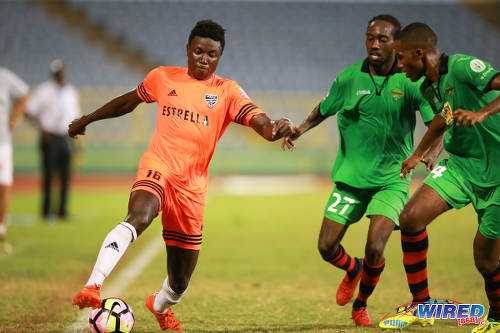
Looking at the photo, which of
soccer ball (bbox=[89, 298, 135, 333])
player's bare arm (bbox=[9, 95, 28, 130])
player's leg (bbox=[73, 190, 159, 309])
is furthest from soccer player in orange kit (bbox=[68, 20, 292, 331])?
player's bare arm (bbox=[9, 95, 28, 130])

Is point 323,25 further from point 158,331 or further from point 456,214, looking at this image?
point 158,331

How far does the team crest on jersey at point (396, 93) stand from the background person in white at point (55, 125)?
807cm

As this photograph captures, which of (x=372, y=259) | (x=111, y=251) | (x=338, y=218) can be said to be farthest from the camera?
(x=338, y=218)

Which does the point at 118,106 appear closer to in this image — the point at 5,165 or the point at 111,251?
the point at 111,251

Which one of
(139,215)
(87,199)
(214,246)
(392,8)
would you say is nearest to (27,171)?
(87,199)

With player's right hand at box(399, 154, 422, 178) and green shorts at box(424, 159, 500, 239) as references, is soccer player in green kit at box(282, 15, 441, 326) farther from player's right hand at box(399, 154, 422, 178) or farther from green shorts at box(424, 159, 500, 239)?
green shorts at box(424, 159, 500, 239)

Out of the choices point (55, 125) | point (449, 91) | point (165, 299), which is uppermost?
point (449, 91)

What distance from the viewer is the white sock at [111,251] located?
13.1 ft

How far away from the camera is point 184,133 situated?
15.9ft

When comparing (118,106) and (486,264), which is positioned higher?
(118,106)

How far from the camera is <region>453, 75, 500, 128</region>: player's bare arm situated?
13.7 feet

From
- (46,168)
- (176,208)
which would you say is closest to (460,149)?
(176,208)

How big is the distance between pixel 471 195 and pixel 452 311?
3.62 ft

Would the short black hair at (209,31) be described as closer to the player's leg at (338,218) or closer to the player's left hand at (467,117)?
the player's leg at (338,218)
